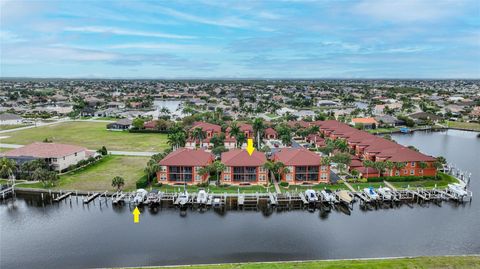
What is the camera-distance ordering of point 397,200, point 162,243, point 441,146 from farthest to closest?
point 441,146 < point 397,200 < point 162,243

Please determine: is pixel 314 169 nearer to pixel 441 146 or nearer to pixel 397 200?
pixel 397 200

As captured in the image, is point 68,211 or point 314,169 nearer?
point 68,211

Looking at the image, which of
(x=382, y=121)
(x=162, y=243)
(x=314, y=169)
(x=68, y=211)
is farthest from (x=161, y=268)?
(x=382, y=121)

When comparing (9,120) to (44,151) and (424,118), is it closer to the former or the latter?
(44,151)

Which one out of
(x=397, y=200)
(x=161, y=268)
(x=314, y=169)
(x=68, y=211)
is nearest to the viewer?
(x=161, y=268)

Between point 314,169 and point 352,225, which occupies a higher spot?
point 314,169

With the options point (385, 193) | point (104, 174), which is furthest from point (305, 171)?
A: point (104, 174)

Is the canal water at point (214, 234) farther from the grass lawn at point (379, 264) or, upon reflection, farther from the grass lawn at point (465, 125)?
the grass lawn at point (465, 125)

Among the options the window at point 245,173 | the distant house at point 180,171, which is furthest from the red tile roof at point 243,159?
the distant house at point 180,171
